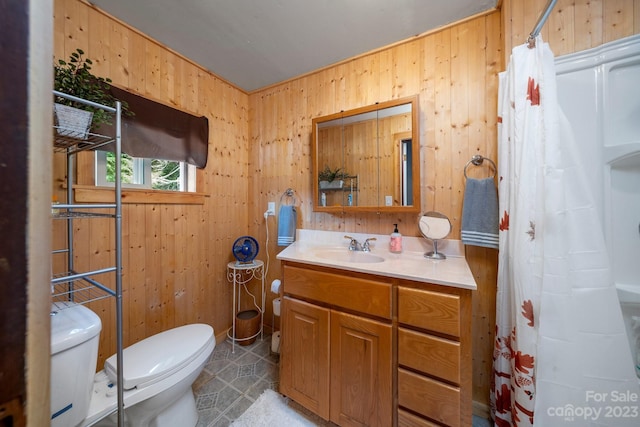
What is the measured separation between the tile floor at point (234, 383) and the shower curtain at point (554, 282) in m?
0.59

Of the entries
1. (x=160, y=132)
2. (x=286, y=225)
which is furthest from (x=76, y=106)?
(x=286, y=225)

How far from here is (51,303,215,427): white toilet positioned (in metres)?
0.77

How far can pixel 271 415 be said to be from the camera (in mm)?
1273

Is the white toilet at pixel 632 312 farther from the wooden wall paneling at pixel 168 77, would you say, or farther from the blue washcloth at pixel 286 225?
the wooden wall paneling at pixel 168 77

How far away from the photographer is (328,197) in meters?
1.75

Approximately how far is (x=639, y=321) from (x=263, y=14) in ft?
7.56

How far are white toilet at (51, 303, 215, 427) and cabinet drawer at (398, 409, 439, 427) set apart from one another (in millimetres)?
1017

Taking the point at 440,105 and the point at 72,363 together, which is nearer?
the point at 72,363

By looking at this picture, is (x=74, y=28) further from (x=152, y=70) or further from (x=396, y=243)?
(x=396, y=243)

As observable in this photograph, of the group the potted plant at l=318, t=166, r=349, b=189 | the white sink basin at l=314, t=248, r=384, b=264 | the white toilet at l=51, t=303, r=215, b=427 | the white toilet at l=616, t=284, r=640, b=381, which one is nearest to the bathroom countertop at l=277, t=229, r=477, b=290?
the white sink basin at l=314, t=248, r=384, b=264

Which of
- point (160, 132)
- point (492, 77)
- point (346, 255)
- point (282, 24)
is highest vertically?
point (282, 24)

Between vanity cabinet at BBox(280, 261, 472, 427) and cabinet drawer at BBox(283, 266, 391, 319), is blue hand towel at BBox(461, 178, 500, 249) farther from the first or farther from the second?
cabinet drawer at BBox(283, 266, 391, 319)

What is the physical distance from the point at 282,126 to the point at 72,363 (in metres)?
1.85

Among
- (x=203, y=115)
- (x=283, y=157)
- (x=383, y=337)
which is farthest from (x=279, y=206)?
(x=383, y=337)
